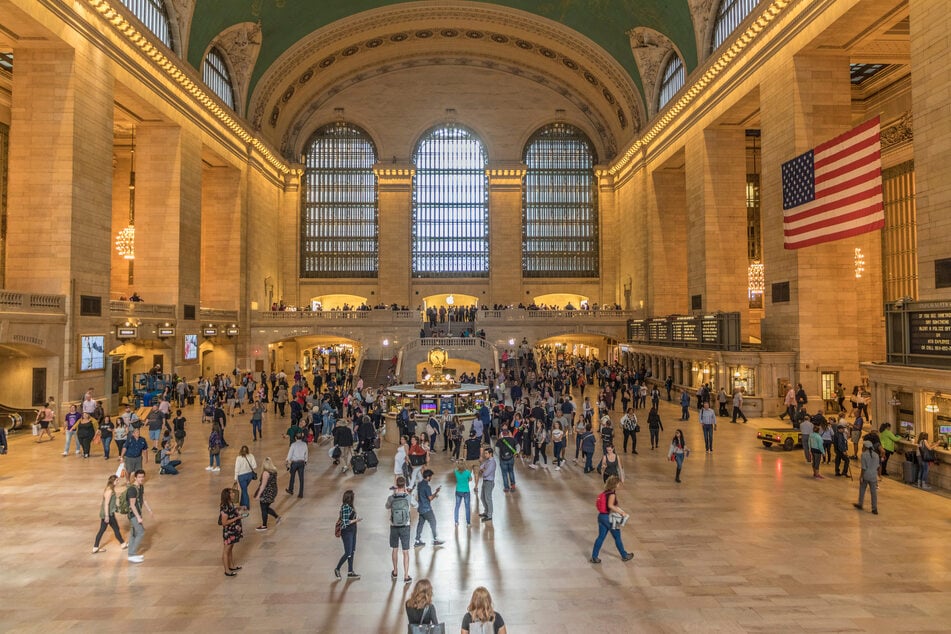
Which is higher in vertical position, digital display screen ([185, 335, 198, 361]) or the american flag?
the american flag

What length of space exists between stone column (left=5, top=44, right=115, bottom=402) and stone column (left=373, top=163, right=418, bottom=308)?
2261 cm

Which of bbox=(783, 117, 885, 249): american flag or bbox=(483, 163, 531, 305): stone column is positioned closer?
bbox=(783, 117, 885, 249): american flag

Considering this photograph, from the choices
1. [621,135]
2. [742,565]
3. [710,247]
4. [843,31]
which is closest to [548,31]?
[621,135]

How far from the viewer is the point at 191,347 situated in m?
25.6

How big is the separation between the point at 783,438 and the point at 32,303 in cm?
1982

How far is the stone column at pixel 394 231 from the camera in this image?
132 feet

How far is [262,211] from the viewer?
35.4 metres

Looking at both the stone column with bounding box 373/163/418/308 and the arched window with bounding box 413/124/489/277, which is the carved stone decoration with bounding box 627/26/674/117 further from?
the stone column with bounding box 373/163/418/308

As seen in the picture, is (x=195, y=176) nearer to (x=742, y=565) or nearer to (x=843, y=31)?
(x=843, y=31)

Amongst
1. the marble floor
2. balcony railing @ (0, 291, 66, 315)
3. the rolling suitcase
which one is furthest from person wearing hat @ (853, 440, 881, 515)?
balcony railing @ (0, 291, 66, 315)

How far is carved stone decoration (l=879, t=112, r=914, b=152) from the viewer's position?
24.0m

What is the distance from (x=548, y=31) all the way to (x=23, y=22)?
86.8 feet

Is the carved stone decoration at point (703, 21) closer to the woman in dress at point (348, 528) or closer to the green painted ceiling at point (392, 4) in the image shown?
the green painted ceiling at point (392, 4)

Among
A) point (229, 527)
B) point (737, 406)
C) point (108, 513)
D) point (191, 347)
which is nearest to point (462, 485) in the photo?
point (229, 527)
